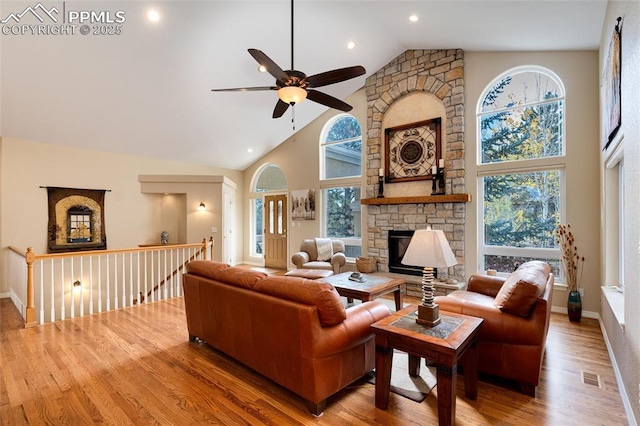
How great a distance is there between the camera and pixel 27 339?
129 inches

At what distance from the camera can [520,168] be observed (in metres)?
4.67

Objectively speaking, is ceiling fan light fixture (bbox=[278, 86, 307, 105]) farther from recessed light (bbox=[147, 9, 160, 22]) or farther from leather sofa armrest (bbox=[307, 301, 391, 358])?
leather sofa armrest (bbox=[307, 301, 391, 358])

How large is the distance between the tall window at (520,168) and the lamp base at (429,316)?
11.2ft

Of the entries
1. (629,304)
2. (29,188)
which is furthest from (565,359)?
(29,188)

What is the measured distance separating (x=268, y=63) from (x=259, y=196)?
19.2ft

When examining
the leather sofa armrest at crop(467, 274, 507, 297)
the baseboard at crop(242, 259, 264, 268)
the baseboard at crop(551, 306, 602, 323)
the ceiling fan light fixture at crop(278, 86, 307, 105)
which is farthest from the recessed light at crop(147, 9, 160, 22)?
the baseboard at crop(551, 306, 602, 323)

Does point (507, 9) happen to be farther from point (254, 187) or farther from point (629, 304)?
point (254, 187)

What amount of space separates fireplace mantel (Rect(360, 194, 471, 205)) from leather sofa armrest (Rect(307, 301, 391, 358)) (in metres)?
3.32

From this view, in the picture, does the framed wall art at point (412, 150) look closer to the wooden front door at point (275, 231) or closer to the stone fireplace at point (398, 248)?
the stone fireplace at point (398, 248)

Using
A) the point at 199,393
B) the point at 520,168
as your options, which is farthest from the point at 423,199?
the point at 199,393

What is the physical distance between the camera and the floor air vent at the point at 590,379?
2.46m

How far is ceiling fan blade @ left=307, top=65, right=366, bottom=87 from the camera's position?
3277 mm

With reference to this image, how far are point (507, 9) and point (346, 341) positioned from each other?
13.9 ft

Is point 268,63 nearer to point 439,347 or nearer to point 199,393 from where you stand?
point 439,347
